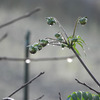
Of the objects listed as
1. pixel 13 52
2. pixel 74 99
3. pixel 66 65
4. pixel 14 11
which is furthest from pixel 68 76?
pixel 74 99

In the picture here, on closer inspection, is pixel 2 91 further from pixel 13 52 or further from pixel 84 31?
pixel 84 31

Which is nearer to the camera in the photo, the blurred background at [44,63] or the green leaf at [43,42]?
the green leaf at [43,42]

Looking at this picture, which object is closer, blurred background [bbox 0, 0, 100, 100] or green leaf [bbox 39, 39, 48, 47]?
green leaf [bbox 39, 39, 48, 47]

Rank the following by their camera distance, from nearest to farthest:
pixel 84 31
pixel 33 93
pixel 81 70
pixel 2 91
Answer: pixel 2 91 → pixel 33 93 → pixel 81 70 → pixel 84 31

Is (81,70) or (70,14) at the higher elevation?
(70,14)

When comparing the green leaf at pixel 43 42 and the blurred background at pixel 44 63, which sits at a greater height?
the blurred background at pixel 44 63

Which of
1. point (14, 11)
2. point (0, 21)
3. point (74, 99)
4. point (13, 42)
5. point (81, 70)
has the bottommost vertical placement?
point (74, 99)

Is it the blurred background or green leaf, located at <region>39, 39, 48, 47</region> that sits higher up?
the blurred background

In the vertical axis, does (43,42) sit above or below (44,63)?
below

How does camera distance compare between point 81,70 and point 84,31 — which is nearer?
point 81,70

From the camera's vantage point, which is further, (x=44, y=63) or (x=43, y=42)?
(x=44, y=63)

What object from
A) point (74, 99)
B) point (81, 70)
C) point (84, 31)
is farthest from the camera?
point (84, 31)
